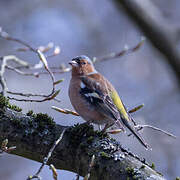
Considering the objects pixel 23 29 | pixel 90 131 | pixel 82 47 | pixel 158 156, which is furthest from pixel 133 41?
pixel 90 131

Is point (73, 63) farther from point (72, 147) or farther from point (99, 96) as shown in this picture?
point (72, 147)

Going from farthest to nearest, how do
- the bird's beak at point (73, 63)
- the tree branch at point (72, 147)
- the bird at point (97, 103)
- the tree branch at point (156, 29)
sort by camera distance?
the tree branch at point (156, 29)
the bird's beak at point (73, 63)
the bird at point (97, 103)
the tree branch at point (72, 147)

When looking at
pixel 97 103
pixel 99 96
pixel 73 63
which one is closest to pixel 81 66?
pixel 73 63

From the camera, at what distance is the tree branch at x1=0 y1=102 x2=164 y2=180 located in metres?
3.11

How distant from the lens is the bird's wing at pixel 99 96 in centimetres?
462

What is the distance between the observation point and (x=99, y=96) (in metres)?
4.90

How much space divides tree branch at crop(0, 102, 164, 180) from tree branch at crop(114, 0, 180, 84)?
10.2 ft

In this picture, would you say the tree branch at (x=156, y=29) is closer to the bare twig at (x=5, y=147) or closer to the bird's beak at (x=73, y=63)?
the bird's beak at (x=73, y=63)

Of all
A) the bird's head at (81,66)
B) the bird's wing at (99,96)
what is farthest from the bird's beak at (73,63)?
the bird's wing at (99,96)

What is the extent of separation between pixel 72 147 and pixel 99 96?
165cm

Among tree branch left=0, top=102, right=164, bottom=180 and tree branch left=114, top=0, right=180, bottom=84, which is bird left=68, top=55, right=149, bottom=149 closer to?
tree branch left=0, top=102, right=164, bottom=180

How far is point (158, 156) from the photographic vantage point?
8703 mm

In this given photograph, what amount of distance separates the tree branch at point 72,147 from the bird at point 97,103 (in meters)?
0.96

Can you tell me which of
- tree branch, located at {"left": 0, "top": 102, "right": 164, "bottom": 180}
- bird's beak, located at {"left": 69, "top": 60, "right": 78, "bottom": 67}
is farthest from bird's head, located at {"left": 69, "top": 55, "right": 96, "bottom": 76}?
tree branch, located at {"left": 0, "top": 102, "right": 164, "bottom": 180}
